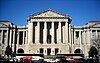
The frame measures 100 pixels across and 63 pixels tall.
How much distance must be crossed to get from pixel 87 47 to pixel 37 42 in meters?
25.0

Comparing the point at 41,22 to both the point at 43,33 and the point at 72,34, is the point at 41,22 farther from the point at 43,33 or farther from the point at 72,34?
the point at 72,34

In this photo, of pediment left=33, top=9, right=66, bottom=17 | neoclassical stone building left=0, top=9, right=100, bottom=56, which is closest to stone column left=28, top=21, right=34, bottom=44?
neoclassical stone building left=0, top=9, right=100, bottom=56

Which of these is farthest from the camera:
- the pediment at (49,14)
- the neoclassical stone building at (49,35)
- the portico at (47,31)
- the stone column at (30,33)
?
the pediment at (49,14)

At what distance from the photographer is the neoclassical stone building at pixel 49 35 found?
333ft

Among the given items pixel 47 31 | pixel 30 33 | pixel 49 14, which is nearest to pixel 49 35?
pixel 47 31

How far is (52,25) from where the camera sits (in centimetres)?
10394

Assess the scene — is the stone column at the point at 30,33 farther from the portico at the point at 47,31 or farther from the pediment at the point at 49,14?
the pediment at the point at 49,14

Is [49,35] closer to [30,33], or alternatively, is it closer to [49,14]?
[30,33]

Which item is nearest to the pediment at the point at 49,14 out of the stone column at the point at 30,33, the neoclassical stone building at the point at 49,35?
the neoclassical stone building at the point at 49,35

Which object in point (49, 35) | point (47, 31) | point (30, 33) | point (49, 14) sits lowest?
point (49, 35)

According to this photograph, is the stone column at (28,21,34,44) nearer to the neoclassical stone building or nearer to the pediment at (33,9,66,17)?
the neoclassical stone building

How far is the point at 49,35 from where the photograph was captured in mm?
107438

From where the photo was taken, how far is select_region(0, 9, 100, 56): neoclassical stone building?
10156cm

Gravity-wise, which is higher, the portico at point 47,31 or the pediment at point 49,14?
the pediment at point 49,14
